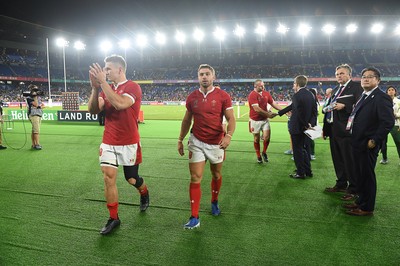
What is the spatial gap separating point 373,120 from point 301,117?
6.85 feet

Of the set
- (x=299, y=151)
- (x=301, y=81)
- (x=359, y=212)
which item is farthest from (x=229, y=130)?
(x=301, y=81)

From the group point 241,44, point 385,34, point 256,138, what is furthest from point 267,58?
point 256,138

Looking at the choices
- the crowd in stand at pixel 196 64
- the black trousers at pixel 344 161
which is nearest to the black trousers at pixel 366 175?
the black trousers at pixel 344 161

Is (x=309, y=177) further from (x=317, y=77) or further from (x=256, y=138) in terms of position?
(x=317, y=77)

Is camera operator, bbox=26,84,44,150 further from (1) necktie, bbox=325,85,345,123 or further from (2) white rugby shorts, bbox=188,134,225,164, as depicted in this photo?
(1) necktie, bbox=325,85,345,123

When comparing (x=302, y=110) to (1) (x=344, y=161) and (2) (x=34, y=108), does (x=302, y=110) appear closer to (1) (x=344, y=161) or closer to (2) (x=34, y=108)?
(1) (x=344, y=161)

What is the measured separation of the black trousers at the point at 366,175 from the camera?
4.46m

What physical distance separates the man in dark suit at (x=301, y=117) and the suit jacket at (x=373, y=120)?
72.2 inches

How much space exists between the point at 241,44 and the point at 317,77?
1702 centimetres

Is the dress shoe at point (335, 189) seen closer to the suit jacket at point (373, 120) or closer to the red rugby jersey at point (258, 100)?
the suit jacket at point (373, 120)

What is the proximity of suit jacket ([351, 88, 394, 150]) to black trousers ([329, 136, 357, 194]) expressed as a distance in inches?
24.7

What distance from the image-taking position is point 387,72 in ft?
177

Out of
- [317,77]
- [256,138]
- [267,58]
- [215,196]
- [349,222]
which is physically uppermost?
[267,58]

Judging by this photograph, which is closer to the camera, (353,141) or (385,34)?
(353,141)
